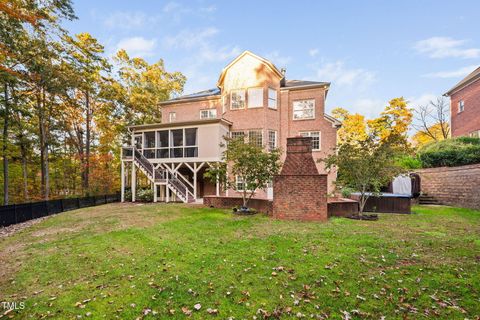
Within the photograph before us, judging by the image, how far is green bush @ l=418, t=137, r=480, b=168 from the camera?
46.2 feet

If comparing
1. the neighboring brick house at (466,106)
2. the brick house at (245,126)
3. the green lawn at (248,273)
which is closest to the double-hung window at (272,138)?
the brick house at (245,126)

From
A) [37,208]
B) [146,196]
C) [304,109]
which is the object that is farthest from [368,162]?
[37,208]

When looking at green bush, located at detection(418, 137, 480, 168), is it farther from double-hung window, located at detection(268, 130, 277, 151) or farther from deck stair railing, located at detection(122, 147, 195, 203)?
deck stair railing, located at detection(122, 147, 195, 203)

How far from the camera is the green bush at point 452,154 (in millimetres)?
14073

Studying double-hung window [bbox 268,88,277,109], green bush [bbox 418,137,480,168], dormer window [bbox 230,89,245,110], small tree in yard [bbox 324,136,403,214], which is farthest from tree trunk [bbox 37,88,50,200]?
green bush [bbox 418,137,480,168]

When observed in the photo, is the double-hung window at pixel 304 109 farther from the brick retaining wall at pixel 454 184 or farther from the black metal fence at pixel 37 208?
the black metal fence at pixel 37 208

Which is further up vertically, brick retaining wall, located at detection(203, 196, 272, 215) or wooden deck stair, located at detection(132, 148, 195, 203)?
wooden deck stair, located at detection(132, 148, 195, 203)

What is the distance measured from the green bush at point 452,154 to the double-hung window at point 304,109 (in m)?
8.94

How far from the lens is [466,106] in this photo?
21922 mm

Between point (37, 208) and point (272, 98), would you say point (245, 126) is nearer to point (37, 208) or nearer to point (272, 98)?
point (272, 98)

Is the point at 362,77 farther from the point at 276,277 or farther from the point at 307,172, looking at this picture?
the point at 276,277

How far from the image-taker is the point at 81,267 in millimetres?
5332

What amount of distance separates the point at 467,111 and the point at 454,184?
1282 centimetres

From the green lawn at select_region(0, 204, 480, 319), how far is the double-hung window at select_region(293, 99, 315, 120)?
12370mm
